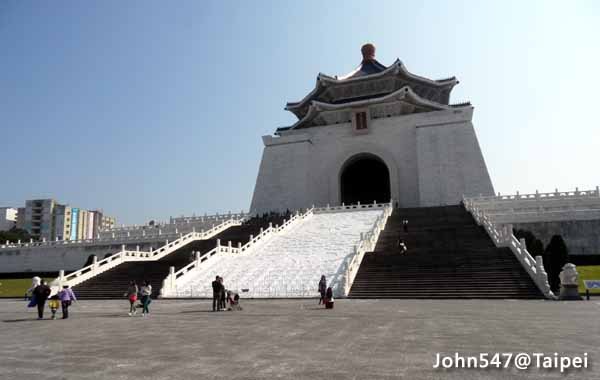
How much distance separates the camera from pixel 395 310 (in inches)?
416

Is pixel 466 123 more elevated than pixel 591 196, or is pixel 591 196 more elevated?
pixel 466 123

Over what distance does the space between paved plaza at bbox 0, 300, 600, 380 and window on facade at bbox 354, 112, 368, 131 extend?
29542 mm

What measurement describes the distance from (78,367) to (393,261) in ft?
43.5

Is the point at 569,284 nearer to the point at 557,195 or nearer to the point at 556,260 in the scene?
the point at 556,260

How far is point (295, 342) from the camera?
6.68 m

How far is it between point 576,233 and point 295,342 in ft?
69.0

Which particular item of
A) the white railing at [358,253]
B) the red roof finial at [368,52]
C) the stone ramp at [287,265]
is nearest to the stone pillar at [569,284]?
the white railing at [358,253]

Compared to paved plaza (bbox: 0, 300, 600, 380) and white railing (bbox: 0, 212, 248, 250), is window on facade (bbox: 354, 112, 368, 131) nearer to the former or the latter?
white railing (bbox: 0, 212, 248, 250)

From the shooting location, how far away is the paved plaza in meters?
4.96

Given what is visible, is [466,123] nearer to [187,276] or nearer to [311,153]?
[311,153]

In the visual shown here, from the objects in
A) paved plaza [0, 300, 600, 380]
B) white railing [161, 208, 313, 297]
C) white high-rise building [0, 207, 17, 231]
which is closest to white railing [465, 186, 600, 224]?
white railing [161, 208, 313, 297]

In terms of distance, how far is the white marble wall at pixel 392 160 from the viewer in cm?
3522

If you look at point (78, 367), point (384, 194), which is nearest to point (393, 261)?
point (78, 367)

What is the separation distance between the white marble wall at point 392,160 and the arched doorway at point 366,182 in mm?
2755
